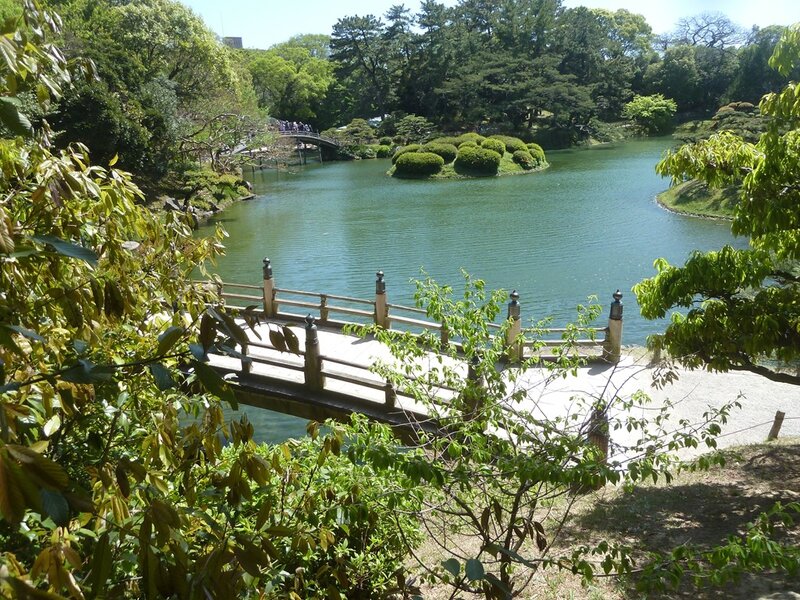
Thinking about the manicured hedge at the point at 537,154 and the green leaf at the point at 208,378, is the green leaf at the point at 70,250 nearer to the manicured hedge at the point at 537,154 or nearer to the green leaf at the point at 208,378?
the green leaf at the point at 208,378

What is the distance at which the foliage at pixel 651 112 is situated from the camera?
5109cm

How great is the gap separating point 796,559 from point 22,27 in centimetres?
386

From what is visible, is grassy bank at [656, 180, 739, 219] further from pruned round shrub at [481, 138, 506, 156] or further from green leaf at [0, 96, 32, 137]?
green leaf at [0, 96, 32, 137]

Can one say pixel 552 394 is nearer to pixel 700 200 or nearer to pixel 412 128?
pixel 700 200

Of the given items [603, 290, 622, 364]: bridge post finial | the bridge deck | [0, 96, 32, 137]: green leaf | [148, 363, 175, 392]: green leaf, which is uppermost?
[0, 96, 32, 137]: green leaf

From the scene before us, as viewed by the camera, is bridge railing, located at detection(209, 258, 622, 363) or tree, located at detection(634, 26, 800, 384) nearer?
tree, located at detection(634, 26, 800, 384)

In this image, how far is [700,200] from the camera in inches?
997

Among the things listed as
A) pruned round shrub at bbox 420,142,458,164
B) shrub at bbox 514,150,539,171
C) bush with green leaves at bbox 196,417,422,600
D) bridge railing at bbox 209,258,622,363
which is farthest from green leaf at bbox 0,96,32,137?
shrub at bbox 514,150,539,171

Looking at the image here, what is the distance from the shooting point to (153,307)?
3.59m

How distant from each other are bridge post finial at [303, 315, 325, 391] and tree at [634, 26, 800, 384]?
14.0ft

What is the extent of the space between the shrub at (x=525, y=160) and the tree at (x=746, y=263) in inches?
1307

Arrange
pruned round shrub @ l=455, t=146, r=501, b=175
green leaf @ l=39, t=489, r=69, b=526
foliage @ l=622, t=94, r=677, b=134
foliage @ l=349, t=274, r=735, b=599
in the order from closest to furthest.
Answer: green leaf @ l=39, t=489, r=69, b=526, foliage @ l=349, t=274, r=735, b=599, pruned round shrub @ l=455, t=146, r=501, b=175, foliage @ l=622, t=94, r=677, b=134

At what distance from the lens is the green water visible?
16547mm

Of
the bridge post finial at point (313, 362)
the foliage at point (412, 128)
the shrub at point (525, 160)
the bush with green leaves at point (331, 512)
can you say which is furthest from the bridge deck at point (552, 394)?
the foliage at point (412, 128)
